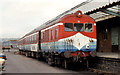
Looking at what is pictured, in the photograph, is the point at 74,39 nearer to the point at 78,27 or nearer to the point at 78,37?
the point at 78,37

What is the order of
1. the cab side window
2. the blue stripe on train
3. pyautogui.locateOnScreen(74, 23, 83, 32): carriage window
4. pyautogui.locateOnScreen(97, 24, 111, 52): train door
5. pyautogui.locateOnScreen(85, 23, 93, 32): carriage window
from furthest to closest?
pyautogui.locateOnScreen(97, 24, 111, 52): train door, pyautogui.locateOnScreen(85, 23, 93, 32): carriage window, pyautogui.locateOnScreen(74, 23, 83, 32): carriage window, the cab side window, the blue stripe on train

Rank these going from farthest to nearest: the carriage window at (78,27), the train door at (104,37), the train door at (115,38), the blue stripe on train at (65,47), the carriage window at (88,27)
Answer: the train door at (104,37) → the train door at (115,38) → the carriage window at (88,27) → the carriage window at (78,27) → the blue stripe on train at (65,47)

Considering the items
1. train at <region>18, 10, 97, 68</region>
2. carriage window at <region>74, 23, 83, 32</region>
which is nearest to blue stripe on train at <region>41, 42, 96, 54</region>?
train at <region>18, 10, 97, 68</region>

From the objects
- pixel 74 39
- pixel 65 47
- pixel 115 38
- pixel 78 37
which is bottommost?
pixel 65 47

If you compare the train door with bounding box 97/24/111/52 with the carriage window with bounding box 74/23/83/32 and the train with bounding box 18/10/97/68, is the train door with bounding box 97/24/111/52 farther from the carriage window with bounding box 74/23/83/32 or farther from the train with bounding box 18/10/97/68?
the carriage window with bounding box 74/23/83/32

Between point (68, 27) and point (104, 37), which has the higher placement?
point (68, 27)

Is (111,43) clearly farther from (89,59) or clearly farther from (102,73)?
(102,73)

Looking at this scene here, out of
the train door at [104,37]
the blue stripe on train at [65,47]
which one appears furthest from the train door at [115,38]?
the blue stripe on train at [65,47]

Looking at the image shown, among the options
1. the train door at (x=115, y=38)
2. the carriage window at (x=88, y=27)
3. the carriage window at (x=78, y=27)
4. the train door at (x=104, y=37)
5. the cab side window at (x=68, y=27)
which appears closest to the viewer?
the cab side window at (x=68, y=27)

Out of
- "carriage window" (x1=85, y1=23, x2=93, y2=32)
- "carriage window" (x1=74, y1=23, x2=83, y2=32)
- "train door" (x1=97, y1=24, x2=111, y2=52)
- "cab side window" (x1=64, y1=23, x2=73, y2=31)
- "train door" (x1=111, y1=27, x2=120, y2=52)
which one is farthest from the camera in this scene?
"train door" (x1=97, y1=24, x2=111, y2=52)

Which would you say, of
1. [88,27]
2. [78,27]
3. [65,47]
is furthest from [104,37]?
[65,47]

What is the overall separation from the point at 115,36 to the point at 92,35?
9.70 metres

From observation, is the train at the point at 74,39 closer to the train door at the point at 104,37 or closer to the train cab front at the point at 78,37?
the train cab front at the point at 78,37

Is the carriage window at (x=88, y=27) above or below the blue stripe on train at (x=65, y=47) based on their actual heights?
above
